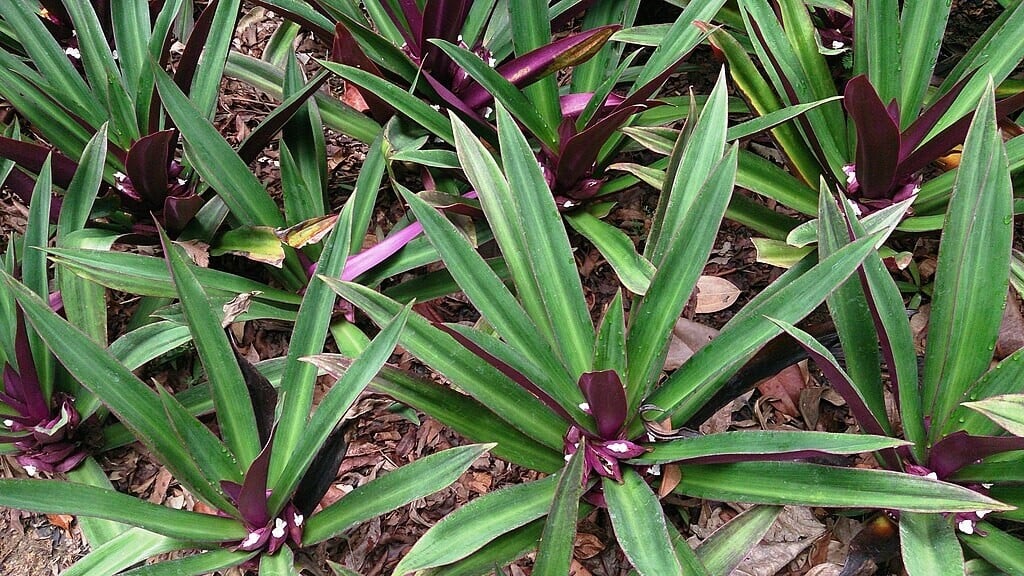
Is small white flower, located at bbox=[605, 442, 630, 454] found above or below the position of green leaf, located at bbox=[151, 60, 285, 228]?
below

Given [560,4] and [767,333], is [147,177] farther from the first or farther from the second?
[767,333]

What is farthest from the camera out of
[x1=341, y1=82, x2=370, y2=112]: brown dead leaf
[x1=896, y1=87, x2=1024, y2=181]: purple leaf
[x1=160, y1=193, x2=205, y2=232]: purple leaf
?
[x1=341, y1=82, x2=370, y2=112]: brown dead leaf

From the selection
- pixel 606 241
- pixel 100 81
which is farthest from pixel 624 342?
pixel 100 81

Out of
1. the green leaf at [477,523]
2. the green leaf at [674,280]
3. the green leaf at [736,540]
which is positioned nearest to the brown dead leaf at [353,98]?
the green leaf at [674,280]

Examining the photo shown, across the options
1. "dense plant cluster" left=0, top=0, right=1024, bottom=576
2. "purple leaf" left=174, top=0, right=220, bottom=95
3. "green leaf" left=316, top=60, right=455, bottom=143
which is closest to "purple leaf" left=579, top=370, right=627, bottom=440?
"dense plant cluster" left=0, top=0, right=1024, bottom=576

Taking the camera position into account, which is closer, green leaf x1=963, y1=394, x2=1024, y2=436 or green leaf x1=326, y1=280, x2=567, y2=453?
green leaf x1=963, y1=394, x2=1024, y2=436

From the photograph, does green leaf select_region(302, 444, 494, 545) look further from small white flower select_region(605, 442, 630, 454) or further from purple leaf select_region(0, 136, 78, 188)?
purple leaf select_region(0, 136, 78, 188)

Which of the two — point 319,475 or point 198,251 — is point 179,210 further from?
point 319,475

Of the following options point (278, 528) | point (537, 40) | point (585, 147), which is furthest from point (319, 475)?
point (537, 40)
